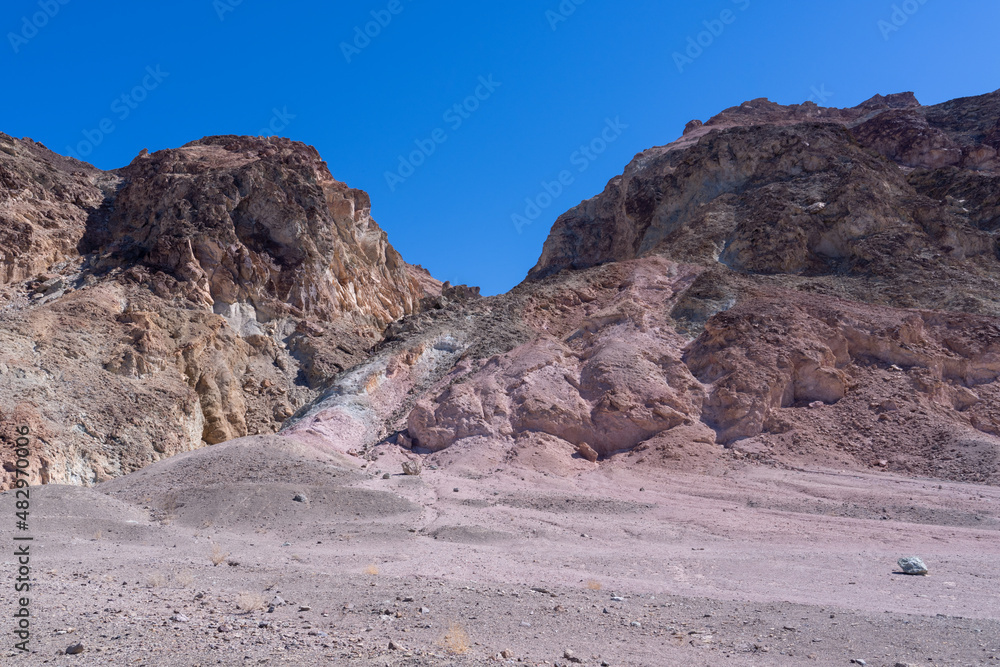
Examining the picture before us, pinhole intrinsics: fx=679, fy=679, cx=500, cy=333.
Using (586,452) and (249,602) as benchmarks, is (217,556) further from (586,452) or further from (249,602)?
(586,452)

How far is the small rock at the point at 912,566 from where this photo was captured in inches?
427

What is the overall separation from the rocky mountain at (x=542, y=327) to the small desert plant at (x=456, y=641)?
13049 millimetres

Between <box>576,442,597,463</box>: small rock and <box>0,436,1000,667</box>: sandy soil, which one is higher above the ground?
<box>576,442,597,463</box>: small rock

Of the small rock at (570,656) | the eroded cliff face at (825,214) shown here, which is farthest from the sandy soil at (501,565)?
the eroded cliff face at (825,214)

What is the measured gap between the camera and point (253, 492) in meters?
16.0

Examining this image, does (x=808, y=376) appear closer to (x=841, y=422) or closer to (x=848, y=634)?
(x=841, y=422)

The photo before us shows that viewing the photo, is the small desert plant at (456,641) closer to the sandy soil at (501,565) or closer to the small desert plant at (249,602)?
the sandy soil at (501,565)

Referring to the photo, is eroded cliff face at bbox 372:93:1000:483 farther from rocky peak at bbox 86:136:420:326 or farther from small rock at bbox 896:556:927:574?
rocky peak at bbox 86:136:420:326

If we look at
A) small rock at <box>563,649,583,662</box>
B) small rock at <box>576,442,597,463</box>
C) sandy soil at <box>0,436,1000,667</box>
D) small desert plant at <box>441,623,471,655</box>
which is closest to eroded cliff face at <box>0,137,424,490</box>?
sandy soil at <box>0,436,1000,667</box>

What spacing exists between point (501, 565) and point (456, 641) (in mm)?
5222

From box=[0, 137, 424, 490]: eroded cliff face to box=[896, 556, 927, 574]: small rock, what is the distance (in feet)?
66.0

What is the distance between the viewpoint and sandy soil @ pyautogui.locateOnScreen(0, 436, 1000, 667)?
21.9 ft

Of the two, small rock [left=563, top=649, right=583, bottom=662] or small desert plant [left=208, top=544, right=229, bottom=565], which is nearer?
small rock [left=563, top=649, right=583, bottom=662]

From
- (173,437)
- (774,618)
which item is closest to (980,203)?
(774,618)
